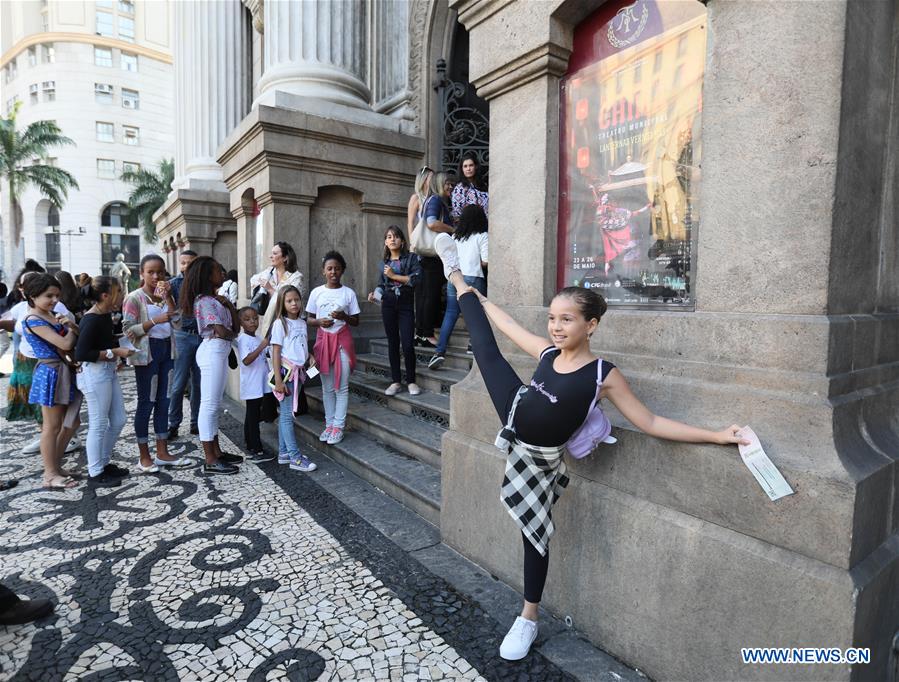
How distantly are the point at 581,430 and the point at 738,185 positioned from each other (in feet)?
3.85

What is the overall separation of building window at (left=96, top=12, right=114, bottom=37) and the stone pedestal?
68076 mm

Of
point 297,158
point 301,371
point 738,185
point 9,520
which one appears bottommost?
point 9,520

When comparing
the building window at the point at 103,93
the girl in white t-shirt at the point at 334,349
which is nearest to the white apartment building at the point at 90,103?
the building window at the point at 103,93

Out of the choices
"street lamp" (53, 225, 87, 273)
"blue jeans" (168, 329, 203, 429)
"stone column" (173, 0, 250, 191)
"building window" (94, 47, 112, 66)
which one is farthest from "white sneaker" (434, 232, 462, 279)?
"building window" (94, 47, 112, 66)

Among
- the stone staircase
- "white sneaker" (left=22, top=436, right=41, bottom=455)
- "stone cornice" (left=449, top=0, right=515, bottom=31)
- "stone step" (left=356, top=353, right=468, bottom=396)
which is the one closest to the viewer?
"stone cornice" (left=449, top=0, right=515, bottom=31)

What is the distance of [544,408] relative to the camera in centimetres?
213

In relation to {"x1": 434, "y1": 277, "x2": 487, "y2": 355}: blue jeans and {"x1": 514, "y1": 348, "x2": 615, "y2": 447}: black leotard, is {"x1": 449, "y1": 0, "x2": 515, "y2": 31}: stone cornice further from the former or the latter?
{"x1": 434, "y1": 277, "x2": 487, "y2": 355}: blue jeans

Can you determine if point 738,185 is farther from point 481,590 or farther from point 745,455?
point 481,590

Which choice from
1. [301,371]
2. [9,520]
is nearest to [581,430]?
[301,371]

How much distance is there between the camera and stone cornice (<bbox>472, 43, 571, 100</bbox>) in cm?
278

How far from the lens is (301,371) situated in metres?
4.94

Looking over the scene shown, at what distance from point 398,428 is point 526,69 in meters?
3.11

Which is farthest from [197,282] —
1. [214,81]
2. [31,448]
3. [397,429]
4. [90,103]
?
[90,103]

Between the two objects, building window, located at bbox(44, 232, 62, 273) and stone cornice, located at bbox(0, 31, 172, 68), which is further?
building window, located at bbox(44, 232, 62, 273)
